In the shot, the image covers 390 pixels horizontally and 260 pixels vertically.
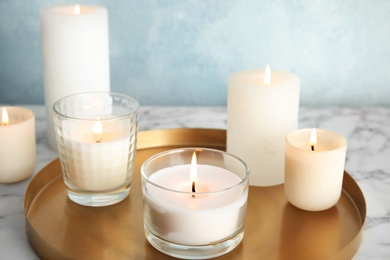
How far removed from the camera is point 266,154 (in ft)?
2.60

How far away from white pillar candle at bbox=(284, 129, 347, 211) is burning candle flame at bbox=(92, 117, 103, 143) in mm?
209

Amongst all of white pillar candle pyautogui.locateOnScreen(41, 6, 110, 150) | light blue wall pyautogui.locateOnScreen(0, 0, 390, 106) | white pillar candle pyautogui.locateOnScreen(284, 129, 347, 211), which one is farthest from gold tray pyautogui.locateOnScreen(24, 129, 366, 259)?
light blue wall pyautogui.locateOnScreen(0, 0, 390, 106)

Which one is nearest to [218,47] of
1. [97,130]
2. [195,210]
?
[97,130]

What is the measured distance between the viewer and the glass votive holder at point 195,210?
0.62 metres

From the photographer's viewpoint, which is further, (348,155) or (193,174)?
(348,155)

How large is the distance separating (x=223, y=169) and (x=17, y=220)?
236 mm

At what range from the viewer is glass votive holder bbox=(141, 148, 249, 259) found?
62cm

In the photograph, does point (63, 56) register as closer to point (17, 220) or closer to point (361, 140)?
point (17, 220)

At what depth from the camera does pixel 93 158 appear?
735 millimetres

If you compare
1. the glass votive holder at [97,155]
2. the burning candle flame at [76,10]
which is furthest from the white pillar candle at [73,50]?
the glass votive holder at [97,155]

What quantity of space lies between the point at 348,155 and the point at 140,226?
1.15ft

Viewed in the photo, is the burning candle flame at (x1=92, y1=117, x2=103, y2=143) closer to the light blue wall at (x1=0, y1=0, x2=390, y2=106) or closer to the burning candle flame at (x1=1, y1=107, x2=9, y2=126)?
the burning candle flame at (x1=1, y1=107, x2=9, y2=126)

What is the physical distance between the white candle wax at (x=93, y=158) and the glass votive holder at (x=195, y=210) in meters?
0.07

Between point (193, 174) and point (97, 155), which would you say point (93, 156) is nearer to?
point (97, 155)
